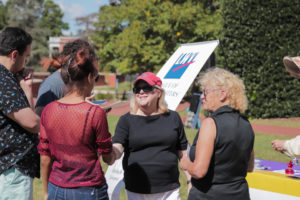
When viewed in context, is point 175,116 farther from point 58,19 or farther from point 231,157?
point 58,19

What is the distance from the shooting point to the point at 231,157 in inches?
98.3

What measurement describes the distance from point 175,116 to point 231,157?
0.73 meters

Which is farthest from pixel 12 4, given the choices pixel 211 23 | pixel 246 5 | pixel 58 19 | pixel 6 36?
pixel 6 36

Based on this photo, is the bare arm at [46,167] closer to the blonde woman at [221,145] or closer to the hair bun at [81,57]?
the hair bun at [81,57]

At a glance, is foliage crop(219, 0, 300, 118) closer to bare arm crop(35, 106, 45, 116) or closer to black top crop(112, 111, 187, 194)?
black top crop(112, 111, 187, 194)

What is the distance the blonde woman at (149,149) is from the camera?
287cm

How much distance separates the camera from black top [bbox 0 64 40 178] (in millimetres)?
2380

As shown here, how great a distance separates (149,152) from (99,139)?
0.82 m

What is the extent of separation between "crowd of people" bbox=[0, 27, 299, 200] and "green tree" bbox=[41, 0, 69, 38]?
76066 mm

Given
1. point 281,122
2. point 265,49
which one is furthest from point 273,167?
point 265,49

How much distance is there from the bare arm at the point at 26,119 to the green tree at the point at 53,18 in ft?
250

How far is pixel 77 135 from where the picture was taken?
2.12 m

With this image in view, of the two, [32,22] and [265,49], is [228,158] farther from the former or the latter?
[32,22]

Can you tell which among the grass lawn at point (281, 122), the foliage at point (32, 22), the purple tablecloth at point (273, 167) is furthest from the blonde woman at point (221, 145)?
the foliage at point (32, 22)
